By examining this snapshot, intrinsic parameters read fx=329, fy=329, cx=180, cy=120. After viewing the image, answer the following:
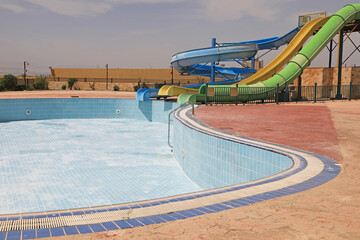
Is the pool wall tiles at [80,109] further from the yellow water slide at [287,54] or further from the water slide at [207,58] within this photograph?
the yellow water slide at [287,54]

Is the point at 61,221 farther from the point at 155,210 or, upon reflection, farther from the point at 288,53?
the point at 288,53

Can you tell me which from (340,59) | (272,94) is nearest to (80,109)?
(272,94)

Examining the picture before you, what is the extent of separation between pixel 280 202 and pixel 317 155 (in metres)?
3.24

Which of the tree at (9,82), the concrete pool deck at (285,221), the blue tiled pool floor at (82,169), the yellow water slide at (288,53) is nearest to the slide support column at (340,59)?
the yellow water slide at (288,53)

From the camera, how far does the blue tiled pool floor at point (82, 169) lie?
8.61 meters

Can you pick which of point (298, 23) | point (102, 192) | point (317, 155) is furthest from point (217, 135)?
point (298, 23)

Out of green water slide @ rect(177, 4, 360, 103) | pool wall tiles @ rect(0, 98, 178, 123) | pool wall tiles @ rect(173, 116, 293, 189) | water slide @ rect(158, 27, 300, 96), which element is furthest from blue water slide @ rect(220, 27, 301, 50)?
pool wall tiles @ rect(173, 116, 293, 189)

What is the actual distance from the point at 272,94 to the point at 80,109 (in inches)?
575

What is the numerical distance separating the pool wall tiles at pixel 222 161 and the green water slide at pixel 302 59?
508 inches

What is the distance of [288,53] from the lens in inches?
1052

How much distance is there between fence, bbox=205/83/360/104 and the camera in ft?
71.5

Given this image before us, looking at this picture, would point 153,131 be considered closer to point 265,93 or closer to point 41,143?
point 41,143

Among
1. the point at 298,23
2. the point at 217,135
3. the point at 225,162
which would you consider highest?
the point at 298,23

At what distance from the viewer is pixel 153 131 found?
65.5 ft
